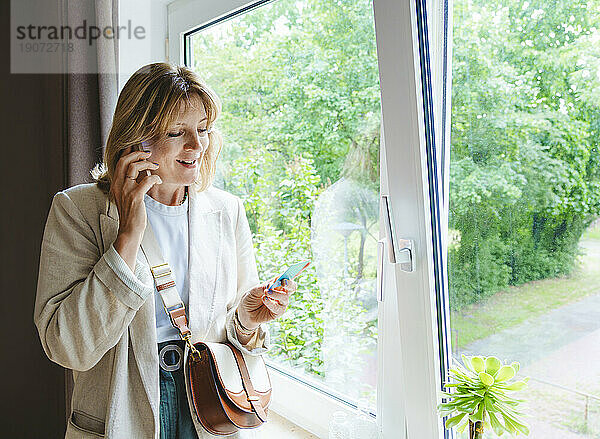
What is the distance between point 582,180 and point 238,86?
1.13 metres

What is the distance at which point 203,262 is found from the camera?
1.27 meters

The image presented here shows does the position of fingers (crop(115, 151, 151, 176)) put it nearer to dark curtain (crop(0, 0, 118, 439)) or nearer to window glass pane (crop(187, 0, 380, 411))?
window glass pane (crop(187, 0, 380, 411))

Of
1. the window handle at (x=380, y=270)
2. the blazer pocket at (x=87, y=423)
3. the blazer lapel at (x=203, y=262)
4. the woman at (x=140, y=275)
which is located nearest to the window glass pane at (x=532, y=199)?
the window handle at (x=380, y=270)

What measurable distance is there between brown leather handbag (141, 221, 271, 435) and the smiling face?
0.13 meters

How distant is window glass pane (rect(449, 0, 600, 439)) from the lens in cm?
88

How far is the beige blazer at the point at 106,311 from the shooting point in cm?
110

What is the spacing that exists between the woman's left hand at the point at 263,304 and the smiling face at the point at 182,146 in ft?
0.96

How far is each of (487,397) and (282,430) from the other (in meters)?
0.81

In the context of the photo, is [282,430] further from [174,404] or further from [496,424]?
[496,424]

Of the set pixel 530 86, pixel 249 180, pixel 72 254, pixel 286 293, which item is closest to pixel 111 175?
pixel 72 254

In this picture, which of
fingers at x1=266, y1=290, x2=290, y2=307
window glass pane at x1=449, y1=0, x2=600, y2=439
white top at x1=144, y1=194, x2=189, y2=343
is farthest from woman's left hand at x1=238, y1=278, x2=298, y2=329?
window glass pane at x1=449, y1=0, x2=600, y2=439

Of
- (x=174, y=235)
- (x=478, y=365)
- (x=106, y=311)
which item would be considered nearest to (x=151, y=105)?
(x=174, y=235)

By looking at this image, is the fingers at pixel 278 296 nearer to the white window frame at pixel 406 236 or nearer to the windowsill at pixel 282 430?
the white window frame at pixel 406 236

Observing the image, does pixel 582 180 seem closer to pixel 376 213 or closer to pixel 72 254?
pixel 376 213
